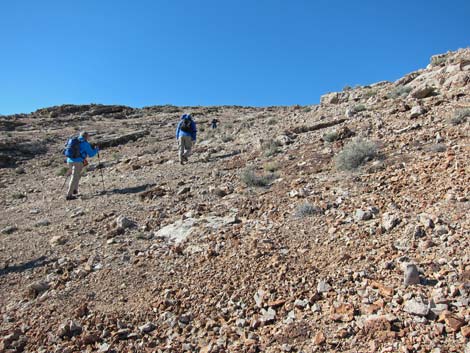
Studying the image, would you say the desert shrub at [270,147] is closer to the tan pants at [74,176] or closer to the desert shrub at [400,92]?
the desert shrub at [400,92]

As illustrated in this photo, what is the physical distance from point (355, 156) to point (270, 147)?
149 inches

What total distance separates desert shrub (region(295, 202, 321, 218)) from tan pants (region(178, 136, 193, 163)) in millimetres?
6794

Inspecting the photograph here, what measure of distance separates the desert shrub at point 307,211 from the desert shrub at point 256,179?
6.73 feet

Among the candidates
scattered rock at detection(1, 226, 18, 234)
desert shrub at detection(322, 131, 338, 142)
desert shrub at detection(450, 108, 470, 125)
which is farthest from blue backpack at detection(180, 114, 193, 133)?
desert shrub at detection(450, 108, 470, 125)

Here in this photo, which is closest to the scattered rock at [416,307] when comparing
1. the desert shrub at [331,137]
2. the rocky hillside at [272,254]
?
the rocky hillside at [272,254]

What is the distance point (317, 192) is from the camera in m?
6.95

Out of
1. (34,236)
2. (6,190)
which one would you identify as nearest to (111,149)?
(6,190)

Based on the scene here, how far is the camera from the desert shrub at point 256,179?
826 centimetres

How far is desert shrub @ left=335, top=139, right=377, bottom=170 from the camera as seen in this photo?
7633 millimetres

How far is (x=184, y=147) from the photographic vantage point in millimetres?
12812

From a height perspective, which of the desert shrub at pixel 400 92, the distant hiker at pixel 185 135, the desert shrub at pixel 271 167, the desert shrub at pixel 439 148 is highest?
the desert shrub at pixel 400 92

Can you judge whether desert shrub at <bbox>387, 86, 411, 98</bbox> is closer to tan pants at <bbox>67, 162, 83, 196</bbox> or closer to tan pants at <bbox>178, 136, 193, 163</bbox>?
tan pants at <bbox>178, 136, 193, 163</bbox>

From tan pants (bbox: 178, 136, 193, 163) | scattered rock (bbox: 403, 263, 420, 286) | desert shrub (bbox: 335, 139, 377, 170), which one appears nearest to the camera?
scattered rock (bbox: 403, 263, 420, 286)

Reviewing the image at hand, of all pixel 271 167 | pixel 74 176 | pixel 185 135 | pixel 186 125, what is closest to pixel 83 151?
pixel 74 176
